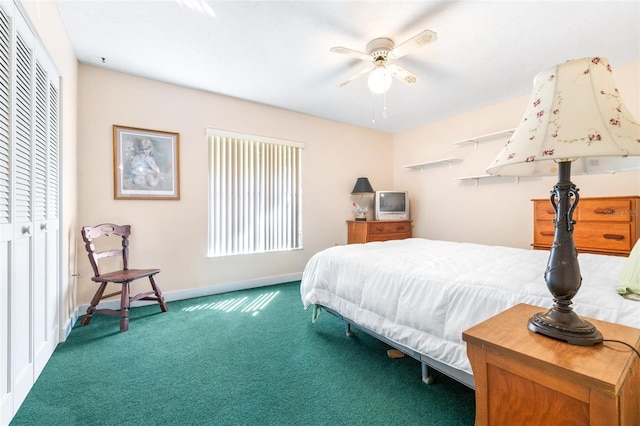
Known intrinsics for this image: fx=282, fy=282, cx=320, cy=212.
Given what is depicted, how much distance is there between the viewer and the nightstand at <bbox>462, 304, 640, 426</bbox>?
646 millimetres

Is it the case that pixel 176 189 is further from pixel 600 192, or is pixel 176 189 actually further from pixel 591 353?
pixel 600 192

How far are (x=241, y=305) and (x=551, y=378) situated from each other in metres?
2.80

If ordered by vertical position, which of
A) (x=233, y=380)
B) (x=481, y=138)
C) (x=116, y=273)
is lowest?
(x=233, y=380)

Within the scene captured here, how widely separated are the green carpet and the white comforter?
0.27 m

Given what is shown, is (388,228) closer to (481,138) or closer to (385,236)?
(385,236)

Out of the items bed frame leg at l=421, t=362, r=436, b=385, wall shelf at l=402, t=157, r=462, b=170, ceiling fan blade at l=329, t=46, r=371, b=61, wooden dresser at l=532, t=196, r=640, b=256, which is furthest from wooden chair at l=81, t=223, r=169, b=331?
wall shelf at l=402, t=157, r=462, b=170

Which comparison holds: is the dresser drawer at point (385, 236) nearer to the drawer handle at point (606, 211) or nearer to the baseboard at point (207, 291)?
the baseboard at point (207, 291)

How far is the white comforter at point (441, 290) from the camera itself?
48.4 inches

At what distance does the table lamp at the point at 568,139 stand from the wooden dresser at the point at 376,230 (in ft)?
10.9

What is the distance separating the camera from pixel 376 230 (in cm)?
427

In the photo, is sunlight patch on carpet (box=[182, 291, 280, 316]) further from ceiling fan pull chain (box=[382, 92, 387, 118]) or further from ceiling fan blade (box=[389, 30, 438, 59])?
ceiling fan pull chain (box=[382, 92, 387, 118])

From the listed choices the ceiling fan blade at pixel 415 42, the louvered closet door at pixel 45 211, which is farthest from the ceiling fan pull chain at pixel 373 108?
the louvered closet door at pixel 45 211

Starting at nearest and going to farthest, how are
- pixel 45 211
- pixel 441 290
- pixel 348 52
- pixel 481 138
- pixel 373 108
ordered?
pixel 441 290, pixel 45 211, pixel 348 52, pixel 481 138, pixel 373 108

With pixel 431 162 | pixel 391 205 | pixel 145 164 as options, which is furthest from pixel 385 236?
pixel 145 164
